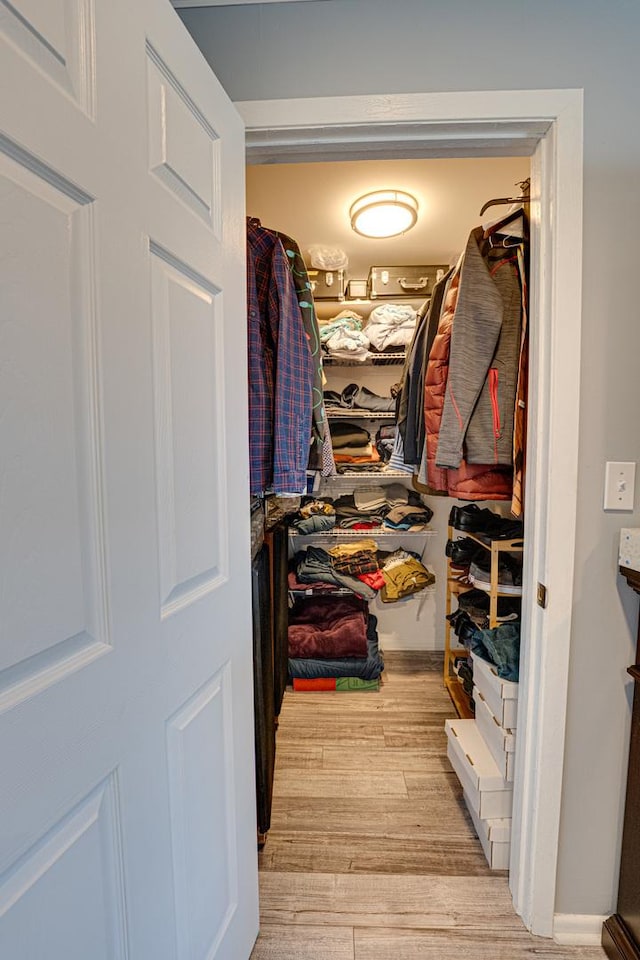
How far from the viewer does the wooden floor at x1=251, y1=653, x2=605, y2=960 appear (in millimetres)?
1110

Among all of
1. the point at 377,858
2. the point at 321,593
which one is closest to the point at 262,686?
the point at 377,858

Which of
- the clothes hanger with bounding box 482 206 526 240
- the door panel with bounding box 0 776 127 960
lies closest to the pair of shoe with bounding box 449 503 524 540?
the clothes hanger with bounding box 482 206 526 240

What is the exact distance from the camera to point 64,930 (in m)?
0.52

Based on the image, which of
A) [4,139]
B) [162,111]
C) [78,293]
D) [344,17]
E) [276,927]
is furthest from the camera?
[276,927]

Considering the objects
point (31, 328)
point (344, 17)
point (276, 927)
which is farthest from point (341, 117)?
point (276, 927)

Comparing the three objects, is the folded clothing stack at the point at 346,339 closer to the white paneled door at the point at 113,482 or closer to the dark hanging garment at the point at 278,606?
the dark hanging garment at the point at 278,606

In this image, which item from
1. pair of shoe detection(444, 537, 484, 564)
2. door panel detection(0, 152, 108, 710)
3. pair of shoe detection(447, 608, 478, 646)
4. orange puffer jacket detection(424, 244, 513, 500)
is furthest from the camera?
pair of shoe detection(444, 537, 484, 564)

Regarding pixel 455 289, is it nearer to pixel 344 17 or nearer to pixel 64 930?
pixel 344 17

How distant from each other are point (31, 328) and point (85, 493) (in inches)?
8.3

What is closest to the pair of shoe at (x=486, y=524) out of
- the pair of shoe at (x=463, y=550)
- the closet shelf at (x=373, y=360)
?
the pair of shoe at (x=463, y=550)

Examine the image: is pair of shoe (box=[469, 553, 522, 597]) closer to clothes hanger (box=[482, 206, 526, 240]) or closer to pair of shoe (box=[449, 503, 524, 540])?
pair of shoe (box=[449, 503, 524, 540])

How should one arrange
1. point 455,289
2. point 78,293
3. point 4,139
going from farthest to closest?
point 455,289
point 78,293
point 4,139

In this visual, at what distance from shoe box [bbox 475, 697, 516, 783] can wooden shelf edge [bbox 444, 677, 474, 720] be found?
461 millimetres

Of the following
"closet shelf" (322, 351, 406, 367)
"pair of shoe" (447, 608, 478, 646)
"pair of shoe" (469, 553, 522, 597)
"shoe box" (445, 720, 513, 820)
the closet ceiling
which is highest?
the closet ceiling
